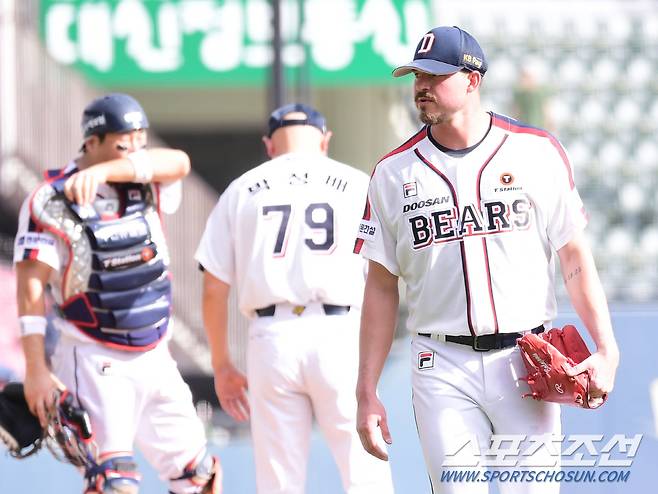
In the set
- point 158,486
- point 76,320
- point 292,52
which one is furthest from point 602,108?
point 76,320

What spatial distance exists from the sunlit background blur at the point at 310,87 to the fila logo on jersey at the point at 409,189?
825cm

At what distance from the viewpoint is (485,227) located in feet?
13.9

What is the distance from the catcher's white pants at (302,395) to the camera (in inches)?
217

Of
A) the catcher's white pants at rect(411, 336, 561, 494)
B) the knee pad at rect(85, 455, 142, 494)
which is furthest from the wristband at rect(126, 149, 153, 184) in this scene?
the catcher's white pants at rect(411, 336, 561, 494)

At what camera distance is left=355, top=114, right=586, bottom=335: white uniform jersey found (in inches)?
166

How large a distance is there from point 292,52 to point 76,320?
10.3 meters

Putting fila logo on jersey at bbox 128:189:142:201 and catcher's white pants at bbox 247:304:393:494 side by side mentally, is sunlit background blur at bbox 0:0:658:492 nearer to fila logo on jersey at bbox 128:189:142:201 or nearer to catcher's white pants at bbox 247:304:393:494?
fila logo on jersey at bbox 128:189:142:201

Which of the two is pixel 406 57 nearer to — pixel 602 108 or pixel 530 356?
pixel 602 108

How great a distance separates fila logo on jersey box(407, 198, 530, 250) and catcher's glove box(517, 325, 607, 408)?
37 cm

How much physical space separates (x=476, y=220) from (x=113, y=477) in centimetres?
211

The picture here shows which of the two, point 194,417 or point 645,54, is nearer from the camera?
point 194,417

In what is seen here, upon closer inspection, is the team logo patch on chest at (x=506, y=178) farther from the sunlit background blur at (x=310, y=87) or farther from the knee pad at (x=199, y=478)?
the sunlit background blur at (x=310, y=87)

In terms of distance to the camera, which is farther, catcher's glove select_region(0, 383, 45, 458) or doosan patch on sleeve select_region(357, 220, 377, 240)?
catcher's glove select_region(0, 383, 45, 458)

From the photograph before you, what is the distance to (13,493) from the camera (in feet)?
22.8
